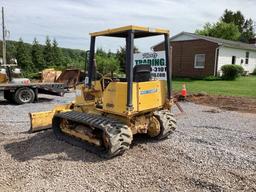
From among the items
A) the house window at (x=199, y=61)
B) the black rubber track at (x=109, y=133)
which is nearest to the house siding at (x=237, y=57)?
the house window at (x=199, y=61)

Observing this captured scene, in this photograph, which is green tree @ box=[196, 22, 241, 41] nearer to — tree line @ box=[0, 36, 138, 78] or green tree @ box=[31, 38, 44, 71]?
tree line @ box=[0, 36, 138, 78]

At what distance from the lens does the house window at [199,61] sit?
25.1 meters

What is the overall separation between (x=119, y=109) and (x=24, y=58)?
88.6 feet

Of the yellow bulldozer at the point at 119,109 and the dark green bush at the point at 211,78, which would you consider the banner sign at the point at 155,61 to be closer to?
the yellow bulldozer at the point at 119,109

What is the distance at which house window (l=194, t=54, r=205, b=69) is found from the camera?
25.1 m

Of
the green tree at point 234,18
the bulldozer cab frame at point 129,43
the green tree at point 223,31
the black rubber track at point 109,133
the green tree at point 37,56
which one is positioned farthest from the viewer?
the green tree at point 234,18

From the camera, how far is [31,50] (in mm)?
31156

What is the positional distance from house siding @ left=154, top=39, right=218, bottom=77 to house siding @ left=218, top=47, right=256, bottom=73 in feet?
2.66

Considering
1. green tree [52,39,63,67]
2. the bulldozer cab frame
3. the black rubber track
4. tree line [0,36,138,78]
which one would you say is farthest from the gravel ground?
green tree [52,39,63,67]

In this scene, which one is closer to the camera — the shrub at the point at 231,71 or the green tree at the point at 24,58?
the shrub at the point at 231,71

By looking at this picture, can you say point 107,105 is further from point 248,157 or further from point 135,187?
point 248,157

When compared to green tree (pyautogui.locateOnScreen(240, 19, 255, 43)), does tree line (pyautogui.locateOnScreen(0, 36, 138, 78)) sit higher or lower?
lower

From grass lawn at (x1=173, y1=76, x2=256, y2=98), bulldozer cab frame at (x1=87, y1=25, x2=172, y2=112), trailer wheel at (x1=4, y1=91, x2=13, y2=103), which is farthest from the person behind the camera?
grass lawn at (x1=173, y1=76, x2=256, y2=98)

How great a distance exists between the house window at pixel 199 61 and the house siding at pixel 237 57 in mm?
1479
